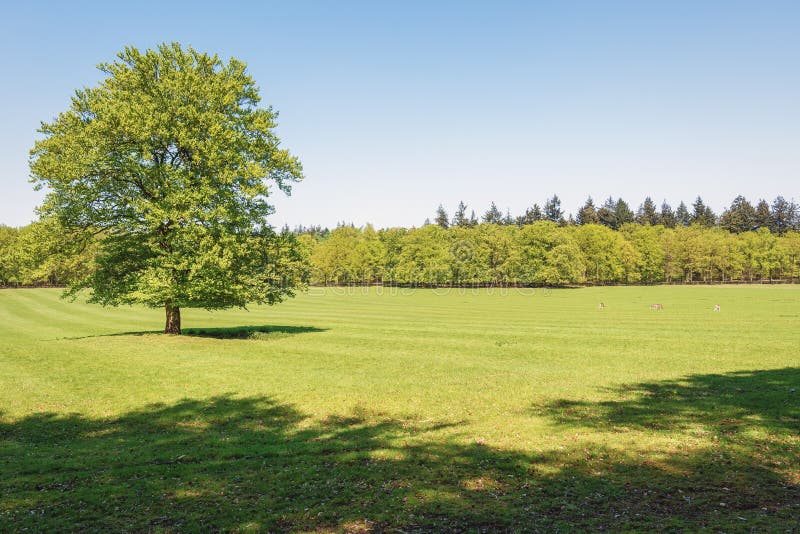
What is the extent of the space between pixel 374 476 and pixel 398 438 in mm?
2827

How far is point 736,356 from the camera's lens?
2627 centimetres

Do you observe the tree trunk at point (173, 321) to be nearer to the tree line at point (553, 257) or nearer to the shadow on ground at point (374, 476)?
the shadow on ground at point (374, 476)

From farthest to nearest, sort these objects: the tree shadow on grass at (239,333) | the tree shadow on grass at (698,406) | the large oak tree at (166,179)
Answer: the tree shadow on grass at (239,333) → the large oak tree at (166,179) → the tree shadow on grass at (698,406)

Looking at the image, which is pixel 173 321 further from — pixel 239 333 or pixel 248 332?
pixel 248 332

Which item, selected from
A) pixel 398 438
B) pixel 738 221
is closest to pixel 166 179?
pixel 398 438

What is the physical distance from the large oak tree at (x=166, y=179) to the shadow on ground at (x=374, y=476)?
14.0 metres

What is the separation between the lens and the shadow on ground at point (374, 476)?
8297 mm

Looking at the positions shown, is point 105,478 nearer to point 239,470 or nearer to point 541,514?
point 239,470

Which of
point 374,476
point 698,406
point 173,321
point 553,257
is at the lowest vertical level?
point 698,406

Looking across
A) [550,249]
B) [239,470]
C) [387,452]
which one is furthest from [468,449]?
[550,249]

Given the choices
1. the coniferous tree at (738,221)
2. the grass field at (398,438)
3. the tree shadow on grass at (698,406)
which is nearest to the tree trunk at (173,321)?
the grass field at (398,438)

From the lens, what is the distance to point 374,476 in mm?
10328

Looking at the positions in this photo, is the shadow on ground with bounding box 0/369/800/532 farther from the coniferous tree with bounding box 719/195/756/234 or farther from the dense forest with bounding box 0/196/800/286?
the coniferous tree with bounding box 719/195/756/234

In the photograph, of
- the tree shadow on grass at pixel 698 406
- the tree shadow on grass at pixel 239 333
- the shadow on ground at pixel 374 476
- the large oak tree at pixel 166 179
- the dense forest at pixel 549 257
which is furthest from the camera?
the dense forest at pixel 549 257
